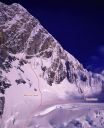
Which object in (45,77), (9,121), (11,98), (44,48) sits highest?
(44,48)

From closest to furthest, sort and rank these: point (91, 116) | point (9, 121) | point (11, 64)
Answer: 1. point (9, 121)
2. point (91, 116)
3. point (11, 64)

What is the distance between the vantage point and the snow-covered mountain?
2680 inches

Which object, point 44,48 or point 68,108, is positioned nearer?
point 68,108

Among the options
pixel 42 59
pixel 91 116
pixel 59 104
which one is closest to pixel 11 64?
pixel 42 59

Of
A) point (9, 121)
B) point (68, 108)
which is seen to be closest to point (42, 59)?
point (68, 108)

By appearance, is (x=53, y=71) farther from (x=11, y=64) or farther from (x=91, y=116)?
(x=91, y=116)

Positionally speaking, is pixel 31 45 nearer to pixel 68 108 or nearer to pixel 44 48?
pixel 44 48

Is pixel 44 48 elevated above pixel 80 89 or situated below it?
above

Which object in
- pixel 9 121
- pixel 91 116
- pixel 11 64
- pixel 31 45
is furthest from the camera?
pixel 31 45

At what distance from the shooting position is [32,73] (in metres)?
77.7

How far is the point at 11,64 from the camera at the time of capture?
77.4 metres

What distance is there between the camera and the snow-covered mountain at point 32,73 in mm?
68062

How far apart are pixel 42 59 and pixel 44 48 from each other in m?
3.76

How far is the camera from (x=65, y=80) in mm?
80250
